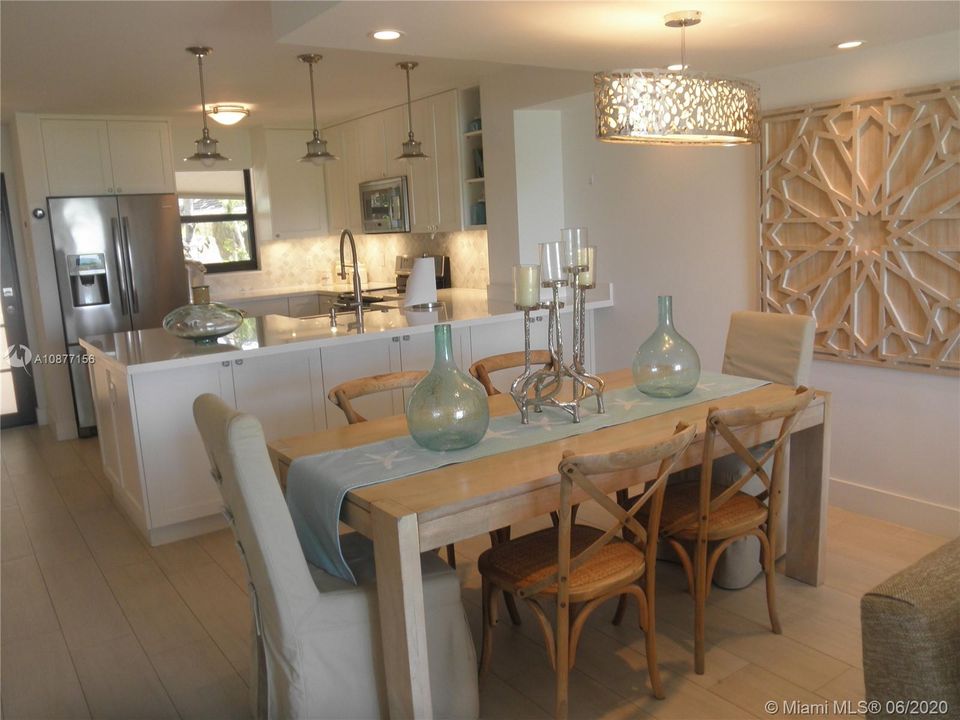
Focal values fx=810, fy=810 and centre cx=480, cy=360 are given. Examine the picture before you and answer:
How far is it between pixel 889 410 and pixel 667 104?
80.3 inches

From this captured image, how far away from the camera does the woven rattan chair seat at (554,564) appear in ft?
7.30

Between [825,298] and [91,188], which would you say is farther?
[91,188]

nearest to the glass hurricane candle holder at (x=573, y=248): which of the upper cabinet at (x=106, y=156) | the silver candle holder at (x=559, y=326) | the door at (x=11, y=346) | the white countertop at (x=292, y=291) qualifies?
the silver candle holder at (x=559, y=326)

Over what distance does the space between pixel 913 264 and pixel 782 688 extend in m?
1.94

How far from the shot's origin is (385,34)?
2900mm

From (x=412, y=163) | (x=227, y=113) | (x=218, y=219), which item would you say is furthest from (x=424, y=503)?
(x=218, y=219)

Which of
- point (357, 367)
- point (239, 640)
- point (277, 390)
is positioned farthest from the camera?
point (357, 367)

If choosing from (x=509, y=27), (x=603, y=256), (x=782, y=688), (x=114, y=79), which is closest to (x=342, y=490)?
(x=782, y=688)

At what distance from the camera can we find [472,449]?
2.42 metres

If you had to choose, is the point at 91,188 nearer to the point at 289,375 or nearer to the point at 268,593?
the point at 289,375

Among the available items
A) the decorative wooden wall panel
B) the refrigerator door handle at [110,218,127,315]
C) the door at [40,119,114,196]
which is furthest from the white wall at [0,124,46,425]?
the decorative wooden wall panel

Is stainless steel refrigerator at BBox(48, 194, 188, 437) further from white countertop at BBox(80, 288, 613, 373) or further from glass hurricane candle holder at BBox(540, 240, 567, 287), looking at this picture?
glass hurricane candle holder at BBox(540, 240, 567, 287)

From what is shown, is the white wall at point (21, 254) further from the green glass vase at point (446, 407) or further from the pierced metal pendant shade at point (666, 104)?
the pierced metal pendant shade at point (666, 104)

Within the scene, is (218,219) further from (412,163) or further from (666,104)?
(666,104)
